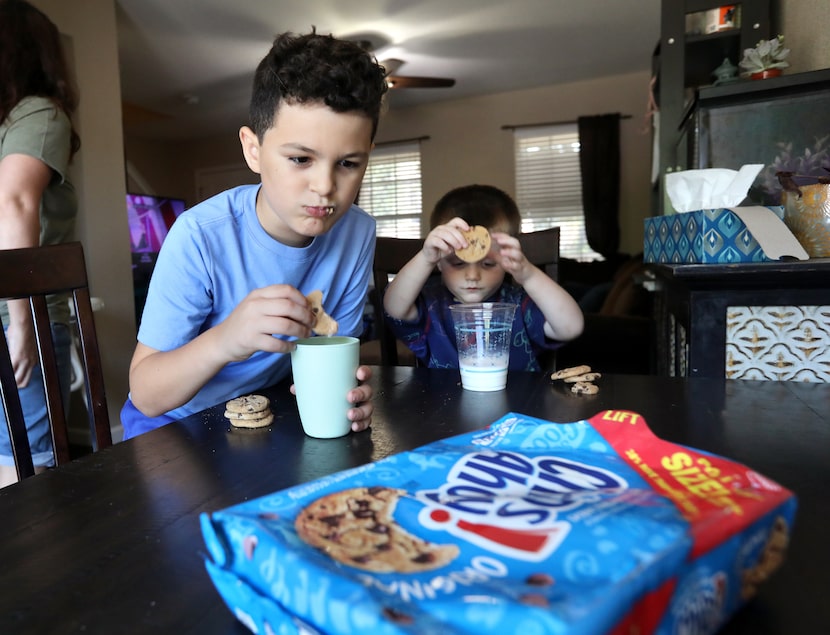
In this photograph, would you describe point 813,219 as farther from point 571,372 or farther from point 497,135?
point 497,135

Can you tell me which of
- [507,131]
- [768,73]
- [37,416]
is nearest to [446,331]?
[37,416]

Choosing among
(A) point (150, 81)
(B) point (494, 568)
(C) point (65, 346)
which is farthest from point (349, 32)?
(B) point (494, 568)

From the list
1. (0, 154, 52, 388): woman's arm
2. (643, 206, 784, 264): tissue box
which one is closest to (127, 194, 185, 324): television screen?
(0, 154, 52, 388): woman's arm

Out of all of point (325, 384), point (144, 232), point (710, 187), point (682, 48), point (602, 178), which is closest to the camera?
point (325, 384)

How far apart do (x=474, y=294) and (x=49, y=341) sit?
0.87 meters

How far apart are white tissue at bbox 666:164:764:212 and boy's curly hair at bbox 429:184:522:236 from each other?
0.41 meters

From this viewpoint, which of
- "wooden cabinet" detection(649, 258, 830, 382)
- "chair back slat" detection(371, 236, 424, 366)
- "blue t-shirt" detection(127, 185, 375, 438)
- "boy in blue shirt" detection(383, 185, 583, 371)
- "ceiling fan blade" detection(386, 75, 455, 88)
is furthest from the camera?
"ceiling fan blade" detection(386, 75, 455, 88)

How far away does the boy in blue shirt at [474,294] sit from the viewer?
3.84 ft

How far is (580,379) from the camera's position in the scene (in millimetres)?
877

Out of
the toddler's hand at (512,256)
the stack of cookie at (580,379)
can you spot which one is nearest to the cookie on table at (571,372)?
the stack of cookie at (580,379)

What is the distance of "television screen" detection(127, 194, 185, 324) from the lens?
3.81m

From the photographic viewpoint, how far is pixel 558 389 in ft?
2.82

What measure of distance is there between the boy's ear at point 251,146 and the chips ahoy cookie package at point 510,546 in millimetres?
699

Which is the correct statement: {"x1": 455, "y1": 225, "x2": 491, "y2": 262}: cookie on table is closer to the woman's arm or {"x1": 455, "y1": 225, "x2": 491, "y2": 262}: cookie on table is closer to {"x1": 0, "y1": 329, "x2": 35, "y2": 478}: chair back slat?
{"x1": 0, "y1": 329, "x2": 35, "y2": 478}: chair back slat
